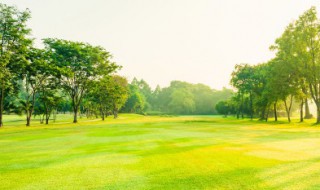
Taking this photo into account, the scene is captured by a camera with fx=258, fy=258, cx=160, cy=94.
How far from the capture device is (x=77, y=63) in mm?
62375

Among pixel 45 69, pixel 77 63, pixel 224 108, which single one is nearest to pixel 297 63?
pixel 77 63

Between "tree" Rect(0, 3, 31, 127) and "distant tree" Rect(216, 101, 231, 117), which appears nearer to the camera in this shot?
"tree" Rect(0, 3, 31, 127)

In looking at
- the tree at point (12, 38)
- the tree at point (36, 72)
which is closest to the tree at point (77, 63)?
the tree at point (36, 72)

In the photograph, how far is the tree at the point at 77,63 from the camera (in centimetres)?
6097

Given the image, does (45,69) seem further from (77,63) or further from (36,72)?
(77,63)

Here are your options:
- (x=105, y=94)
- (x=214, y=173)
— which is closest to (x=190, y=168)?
(x=214, y=173)

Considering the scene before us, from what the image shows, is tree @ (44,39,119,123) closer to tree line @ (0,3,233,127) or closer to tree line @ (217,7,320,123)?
tree line @ (0,3,233,127)

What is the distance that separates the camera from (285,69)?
185 ft

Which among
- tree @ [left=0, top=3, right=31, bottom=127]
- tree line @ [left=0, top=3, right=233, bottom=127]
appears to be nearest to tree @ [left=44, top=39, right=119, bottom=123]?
tree line @ [left=0, top=3, right=233, bottom=127]

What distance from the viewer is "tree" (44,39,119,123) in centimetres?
6097

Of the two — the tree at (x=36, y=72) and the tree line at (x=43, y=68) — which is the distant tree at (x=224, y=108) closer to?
the tree line at (x=43, y=68)

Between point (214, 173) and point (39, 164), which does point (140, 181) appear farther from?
point (39, 164)

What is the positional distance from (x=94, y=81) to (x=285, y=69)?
45.9m

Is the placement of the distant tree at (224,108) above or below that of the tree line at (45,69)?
below
